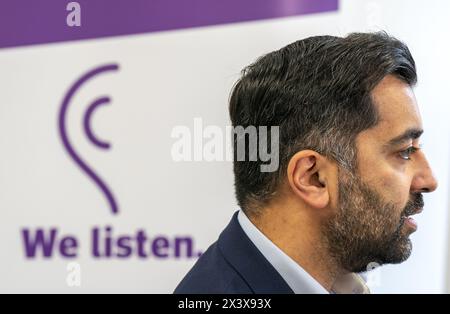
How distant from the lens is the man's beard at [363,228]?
0.81 metres

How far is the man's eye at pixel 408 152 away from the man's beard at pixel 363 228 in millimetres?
75

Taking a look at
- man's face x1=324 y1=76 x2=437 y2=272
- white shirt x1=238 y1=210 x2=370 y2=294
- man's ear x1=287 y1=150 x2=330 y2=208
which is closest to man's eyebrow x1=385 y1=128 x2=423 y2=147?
man's face x1=324 y1=76 x2=437 y2=272

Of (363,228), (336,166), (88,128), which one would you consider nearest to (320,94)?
(336,166)

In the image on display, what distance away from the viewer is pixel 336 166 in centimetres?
81

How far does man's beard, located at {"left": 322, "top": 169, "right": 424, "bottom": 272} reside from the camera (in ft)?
2.65

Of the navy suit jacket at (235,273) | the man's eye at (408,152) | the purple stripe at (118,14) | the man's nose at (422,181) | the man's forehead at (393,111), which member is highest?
the purple stripe at (118,14)

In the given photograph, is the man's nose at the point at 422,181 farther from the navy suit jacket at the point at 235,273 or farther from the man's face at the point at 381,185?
the navy suit jacket at the point at 235,273

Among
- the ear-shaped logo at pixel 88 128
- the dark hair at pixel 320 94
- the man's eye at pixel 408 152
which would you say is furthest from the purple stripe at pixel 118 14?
the man's eye at pixel 408 152

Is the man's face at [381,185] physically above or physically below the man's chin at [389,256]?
above

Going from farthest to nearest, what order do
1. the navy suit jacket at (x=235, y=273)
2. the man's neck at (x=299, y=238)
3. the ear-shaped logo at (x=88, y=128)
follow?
the ear-shaped logo at (x=88, y=128)
the man's neck at (x=299, y=238)
the navy suit jacket at (x=235, y=273)

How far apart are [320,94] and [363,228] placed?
24 centimetres

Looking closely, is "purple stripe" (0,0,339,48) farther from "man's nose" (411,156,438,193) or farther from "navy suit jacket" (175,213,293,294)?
"navy suit jacket" (175,213,293,294)

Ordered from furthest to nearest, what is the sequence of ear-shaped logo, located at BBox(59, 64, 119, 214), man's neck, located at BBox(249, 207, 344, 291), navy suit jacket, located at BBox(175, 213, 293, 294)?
1. ear-shaped logo, located at BBox(59, 64, 119, 214)
2. man's neck, located at BBox(249, 207, 344, 291)
3. navy suit jacket, located at BBox(175, 213, 293, 294)

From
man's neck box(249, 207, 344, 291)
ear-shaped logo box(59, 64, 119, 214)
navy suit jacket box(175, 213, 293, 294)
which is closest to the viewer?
navy suit jacket box(175, 213, 293, 294)
